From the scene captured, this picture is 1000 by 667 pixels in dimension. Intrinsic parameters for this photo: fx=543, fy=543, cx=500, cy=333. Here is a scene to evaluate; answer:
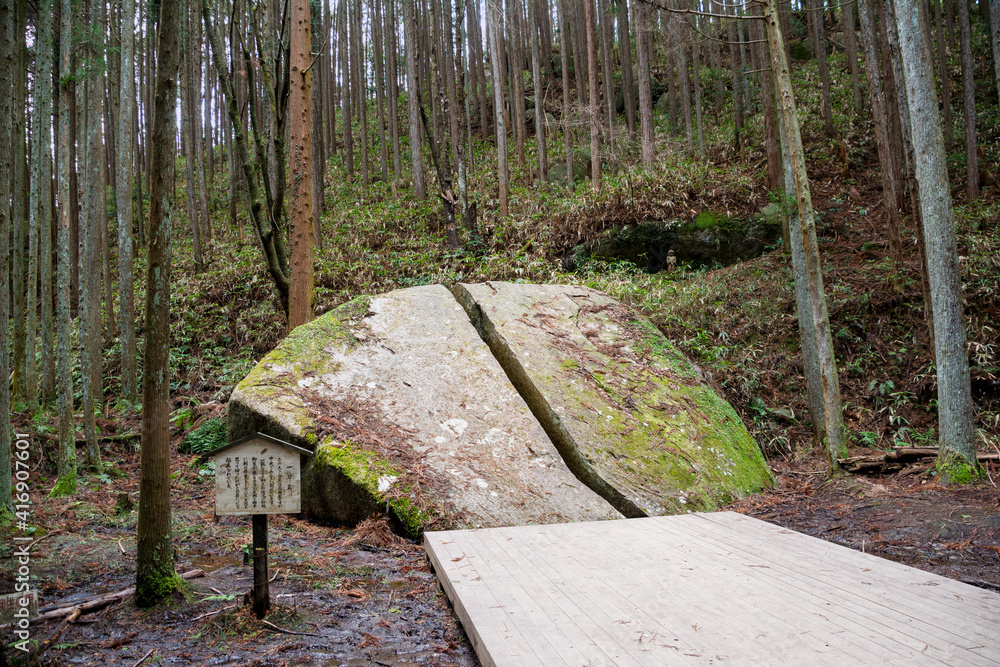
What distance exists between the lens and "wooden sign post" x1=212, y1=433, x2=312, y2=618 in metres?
2.89

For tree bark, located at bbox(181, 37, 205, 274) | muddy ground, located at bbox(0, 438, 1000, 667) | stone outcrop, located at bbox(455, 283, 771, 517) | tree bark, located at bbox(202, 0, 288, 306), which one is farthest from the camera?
tree bark, located at bbox(181, 37, 205, 274)

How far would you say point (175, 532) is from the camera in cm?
441

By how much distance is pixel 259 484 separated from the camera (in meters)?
2.94

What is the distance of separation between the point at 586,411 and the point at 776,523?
209cm

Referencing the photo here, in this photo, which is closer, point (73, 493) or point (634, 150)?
point (73, 493)

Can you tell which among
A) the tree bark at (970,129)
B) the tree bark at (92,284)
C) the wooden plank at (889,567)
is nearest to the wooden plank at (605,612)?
the wooden plank at (889,567)

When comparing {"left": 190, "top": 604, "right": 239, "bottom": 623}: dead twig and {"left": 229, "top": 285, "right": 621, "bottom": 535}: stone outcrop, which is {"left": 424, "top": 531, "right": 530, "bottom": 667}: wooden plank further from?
{"left": 190, "top": 604, "right": 239, "bottom": 623}: dead twig

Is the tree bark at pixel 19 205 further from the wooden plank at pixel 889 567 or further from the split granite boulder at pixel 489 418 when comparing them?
the wooden plank at pixel 889 567

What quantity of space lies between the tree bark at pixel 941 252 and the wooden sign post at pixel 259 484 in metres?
6.13

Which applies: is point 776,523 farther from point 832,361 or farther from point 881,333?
point 881,333

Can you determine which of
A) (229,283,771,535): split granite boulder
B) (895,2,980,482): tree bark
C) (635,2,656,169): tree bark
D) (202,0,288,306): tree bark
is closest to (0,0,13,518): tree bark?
(202,0,288,306): tree bark

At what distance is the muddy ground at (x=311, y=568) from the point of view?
8.57 feet

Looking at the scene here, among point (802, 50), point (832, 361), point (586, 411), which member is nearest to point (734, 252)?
point (832, 361)

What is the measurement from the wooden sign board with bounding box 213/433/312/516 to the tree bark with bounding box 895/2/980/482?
241 inches
